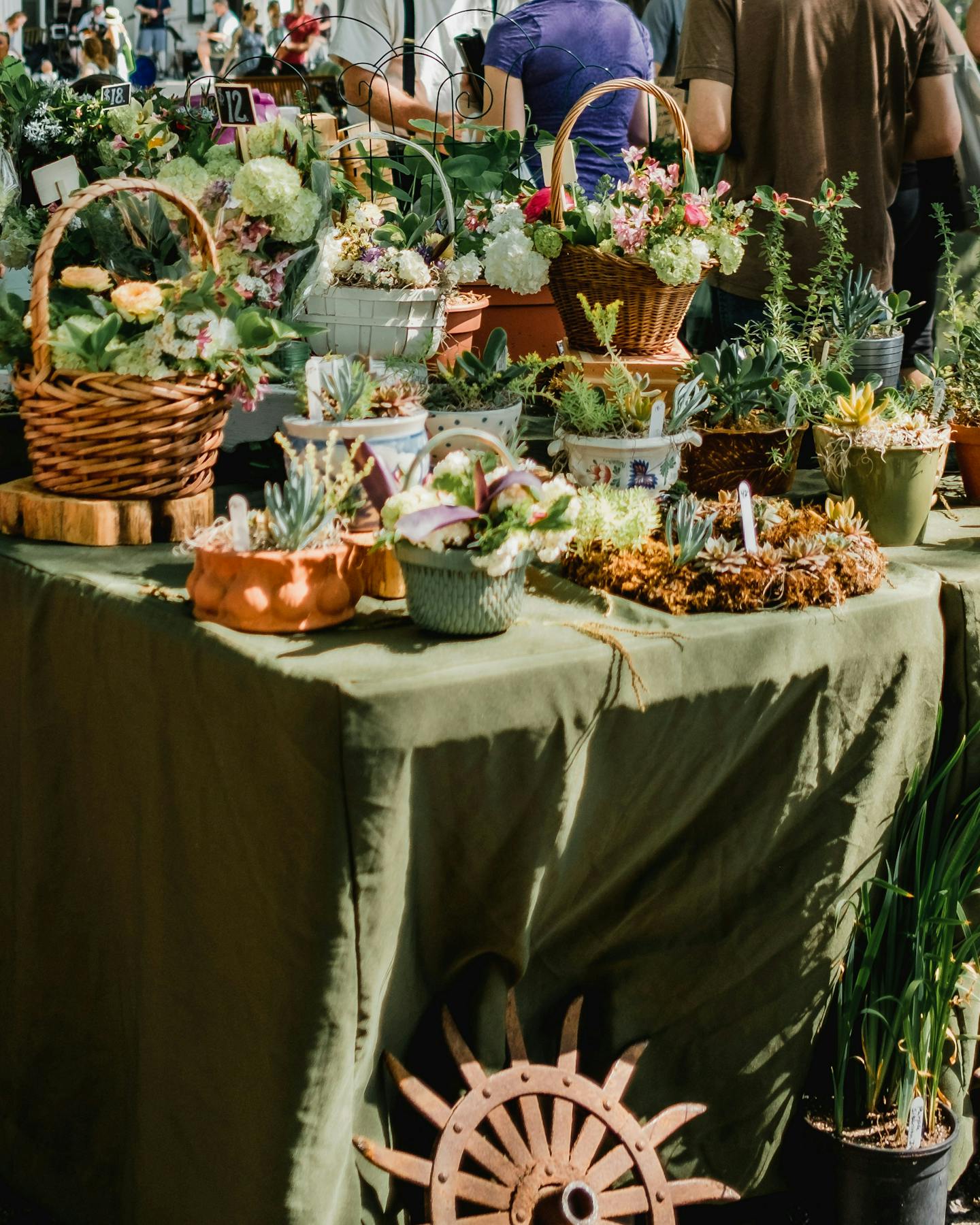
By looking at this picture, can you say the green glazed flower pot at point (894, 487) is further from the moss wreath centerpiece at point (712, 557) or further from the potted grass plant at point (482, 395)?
the potted grass plant at point (482, 395)

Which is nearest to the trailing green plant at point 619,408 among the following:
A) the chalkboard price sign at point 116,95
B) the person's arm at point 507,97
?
the chalkboard price sign at point 116,95

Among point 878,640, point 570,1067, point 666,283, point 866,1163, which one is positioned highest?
point 666,283

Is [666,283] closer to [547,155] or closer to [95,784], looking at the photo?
[547,155]

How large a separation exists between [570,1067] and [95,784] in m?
0.67

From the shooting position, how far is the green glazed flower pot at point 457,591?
53.1 inches

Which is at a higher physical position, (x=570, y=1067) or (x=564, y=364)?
(x=564, y=364)

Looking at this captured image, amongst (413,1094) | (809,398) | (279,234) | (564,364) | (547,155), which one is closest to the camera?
(413,1094)

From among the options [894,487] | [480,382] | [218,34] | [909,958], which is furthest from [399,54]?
[218,34]

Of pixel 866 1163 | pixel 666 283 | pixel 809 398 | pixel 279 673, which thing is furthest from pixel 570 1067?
pixel 666 283

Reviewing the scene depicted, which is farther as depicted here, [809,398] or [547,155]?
[547,155]

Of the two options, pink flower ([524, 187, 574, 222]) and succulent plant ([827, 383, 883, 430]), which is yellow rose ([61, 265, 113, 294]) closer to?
pink flower ([524, 187, 574, 222])

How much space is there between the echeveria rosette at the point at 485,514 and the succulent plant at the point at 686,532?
0.64 ft

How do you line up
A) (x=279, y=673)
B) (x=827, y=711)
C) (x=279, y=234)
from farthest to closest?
(x=279, y=234) → (x=827, y=711) → (x=279, y=673)

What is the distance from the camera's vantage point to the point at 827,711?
1543 millimetres
